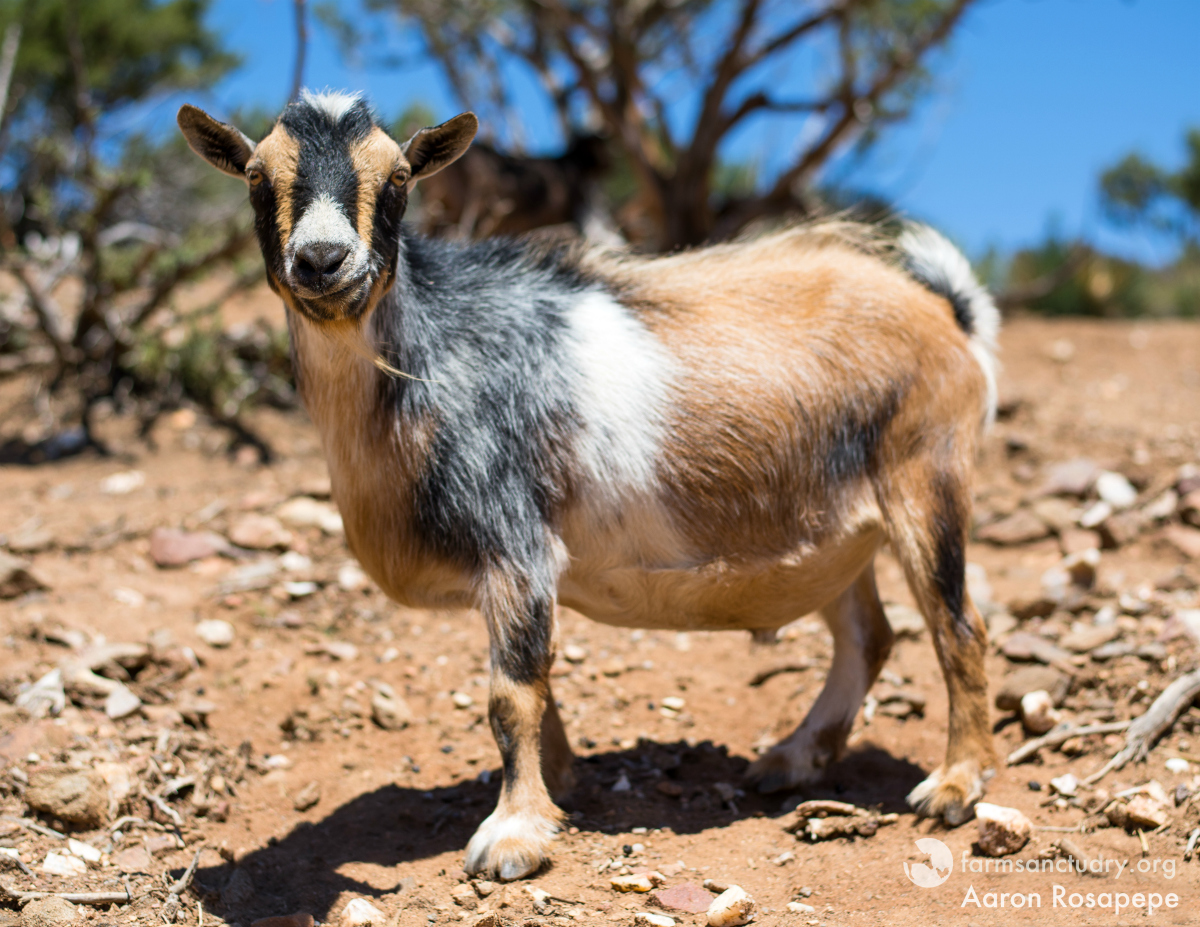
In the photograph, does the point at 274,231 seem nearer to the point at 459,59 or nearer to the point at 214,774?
the point at 214,774

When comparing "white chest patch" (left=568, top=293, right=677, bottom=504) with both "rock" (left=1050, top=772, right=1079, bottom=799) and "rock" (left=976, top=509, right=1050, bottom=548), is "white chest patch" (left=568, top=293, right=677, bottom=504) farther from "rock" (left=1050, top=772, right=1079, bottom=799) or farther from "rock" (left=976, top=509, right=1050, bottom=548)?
"rock" (left=976, top=509, right=1050, bottom=548)

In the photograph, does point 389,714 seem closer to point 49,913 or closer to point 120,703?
point 120,703

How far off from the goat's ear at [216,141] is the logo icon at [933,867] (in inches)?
118

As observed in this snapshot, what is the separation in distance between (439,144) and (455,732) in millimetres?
2404

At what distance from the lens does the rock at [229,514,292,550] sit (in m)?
5.64

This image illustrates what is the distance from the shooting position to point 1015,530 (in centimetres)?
601

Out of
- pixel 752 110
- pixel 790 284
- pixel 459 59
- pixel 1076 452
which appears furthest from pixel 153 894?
pixel 459 59

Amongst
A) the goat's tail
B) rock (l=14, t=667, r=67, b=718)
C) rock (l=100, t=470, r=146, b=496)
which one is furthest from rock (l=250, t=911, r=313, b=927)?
rock (l=100, t=470, r=146, b=496)

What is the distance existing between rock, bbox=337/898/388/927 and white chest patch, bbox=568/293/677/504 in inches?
57.1

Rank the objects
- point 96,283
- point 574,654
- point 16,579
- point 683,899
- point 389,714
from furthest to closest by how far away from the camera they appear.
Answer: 1. point 96,283
2. point 574,654
3. point 16,579
4. point 389,714
5. point 683,899

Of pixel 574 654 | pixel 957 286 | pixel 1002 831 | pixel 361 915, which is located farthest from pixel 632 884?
pixel 957 286

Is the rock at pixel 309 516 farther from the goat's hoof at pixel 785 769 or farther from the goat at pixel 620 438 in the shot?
the goat's hoof at pixel 785 769

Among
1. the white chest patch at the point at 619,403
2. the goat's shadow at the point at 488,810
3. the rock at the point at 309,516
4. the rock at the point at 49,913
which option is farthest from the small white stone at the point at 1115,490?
the rock at the point at 49,913

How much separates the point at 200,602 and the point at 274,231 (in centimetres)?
265
